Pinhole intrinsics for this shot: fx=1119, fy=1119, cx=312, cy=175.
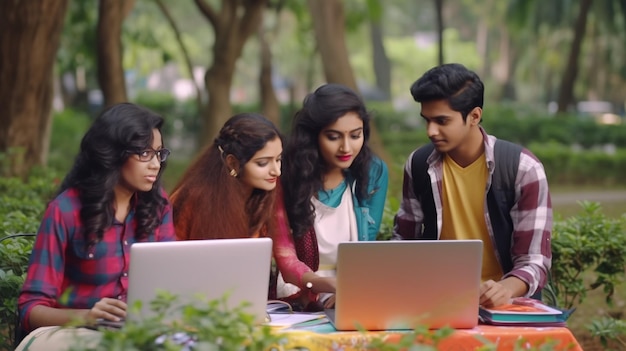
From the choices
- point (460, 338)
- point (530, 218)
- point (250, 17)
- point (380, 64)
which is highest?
point (250, 17)

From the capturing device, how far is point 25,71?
31.6 ft

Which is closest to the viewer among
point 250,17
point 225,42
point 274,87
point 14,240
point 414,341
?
point 414,341

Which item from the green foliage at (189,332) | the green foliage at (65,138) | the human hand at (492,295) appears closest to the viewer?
the green foliage at (189,332)

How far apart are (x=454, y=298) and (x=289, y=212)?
1.16 meters

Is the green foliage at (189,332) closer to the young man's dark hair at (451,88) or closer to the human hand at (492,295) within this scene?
the human hand at (492,295)

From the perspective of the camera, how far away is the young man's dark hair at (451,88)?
438 centimetres

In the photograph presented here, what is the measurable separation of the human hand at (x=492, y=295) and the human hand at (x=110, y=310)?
4.00 ft

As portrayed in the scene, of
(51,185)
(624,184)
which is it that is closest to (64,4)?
(51,185)

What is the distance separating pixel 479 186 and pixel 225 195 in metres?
1.05

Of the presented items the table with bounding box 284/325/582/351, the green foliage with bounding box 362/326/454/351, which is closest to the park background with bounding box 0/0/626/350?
the table with bounding box 284/325/582/351

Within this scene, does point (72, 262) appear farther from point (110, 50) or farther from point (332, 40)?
point (332, 40)

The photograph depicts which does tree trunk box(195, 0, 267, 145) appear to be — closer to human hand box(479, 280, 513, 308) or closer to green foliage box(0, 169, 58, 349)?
green foliage box(0, 169, 58, 349)

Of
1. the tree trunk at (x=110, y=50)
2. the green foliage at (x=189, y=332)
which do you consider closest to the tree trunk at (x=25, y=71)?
the tree trunk at (x=110, y=50)

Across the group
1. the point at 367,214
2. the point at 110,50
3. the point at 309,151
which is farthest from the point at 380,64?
the point at 309,151
